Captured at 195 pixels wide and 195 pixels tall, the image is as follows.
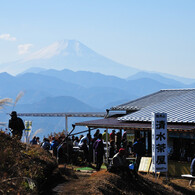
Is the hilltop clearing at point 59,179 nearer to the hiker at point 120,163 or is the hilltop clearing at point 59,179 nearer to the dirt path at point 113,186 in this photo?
the dirt path at point 113,186

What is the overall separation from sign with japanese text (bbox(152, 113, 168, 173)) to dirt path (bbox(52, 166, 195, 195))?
0.68 m

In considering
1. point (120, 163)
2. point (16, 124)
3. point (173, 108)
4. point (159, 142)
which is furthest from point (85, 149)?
point (120, 163)

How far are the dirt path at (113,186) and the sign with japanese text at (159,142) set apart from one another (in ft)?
2.25

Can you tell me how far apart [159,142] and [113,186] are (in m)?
4.10

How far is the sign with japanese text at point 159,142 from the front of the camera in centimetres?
1656

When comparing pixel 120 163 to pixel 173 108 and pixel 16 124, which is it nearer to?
pixel 16 124

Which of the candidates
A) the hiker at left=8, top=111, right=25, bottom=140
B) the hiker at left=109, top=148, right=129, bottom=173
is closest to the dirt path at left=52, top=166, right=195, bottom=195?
the hiker at left=109, top=148, right=129, bottom=173

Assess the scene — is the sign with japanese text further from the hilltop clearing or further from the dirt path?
the hilltop clearing

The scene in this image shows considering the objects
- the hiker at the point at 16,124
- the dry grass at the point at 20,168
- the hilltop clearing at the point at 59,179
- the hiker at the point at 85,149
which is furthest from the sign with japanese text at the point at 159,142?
the hiker at the point at 85,149

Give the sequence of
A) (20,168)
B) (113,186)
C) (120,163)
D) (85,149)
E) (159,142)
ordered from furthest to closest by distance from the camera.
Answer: (85,149) < (159,142) < (120,163) < (113,186) < (20,168)

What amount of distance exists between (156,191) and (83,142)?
7.89m

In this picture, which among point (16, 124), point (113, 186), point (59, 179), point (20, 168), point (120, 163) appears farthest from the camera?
point (16, 124)

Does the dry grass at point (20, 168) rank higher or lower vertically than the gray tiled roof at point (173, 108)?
lower

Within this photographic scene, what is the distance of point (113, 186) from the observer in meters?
13.2
